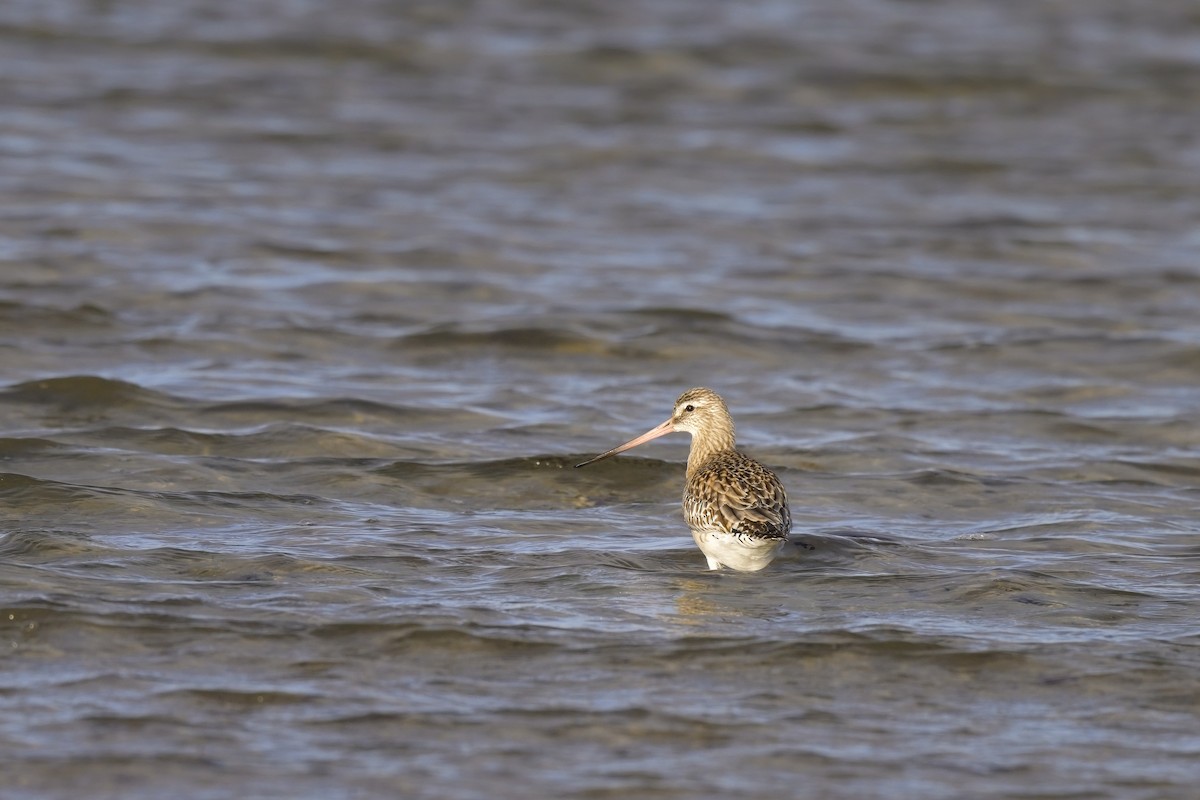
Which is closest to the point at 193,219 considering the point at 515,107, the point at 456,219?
the point at 456,219

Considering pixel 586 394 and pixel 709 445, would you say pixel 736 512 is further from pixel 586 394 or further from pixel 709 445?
pixel 586 394

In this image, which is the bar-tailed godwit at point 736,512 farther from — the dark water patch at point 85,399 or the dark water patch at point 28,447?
the dark water patch at point 85,399

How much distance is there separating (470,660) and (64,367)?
17.2 feet

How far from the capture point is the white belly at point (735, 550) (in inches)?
291

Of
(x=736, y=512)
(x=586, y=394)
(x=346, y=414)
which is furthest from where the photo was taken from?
(x=586, y=394)

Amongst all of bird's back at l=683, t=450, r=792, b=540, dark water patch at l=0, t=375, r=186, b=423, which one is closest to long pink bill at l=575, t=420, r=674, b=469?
bird's back at l=683, t=450, r=792, b=540

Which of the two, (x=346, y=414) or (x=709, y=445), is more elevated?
(x=709, y=445)

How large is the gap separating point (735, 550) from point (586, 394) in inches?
138

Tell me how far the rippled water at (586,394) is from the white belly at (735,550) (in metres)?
0.10

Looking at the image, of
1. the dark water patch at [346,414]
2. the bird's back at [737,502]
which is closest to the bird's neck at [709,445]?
the bird's back at [737,502]

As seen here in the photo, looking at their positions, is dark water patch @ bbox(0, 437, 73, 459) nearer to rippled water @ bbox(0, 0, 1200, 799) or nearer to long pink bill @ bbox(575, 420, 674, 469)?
rippled water @ bbox(0, 0, 1200, 799)

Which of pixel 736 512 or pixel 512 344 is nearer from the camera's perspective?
pixel 736 512

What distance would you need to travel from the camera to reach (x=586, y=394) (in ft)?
35.4

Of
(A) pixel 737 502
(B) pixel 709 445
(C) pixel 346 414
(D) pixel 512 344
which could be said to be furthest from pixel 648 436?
(D) pixel 512 344
